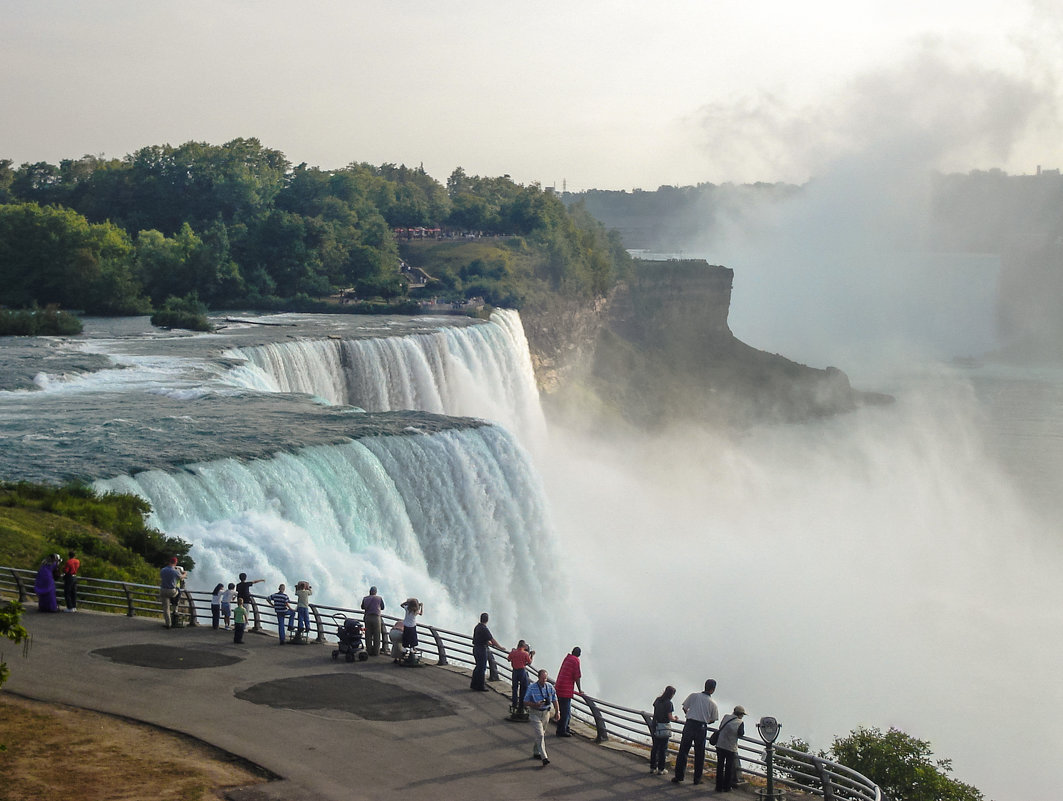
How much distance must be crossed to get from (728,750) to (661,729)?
86cm

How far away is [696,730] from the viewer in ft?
47.2

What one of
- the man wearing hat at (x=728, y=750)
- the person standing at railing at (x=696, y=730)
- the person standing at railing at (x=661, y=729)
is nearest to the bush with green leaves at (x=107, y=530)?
the person standing at railing at (x=661, y=729)

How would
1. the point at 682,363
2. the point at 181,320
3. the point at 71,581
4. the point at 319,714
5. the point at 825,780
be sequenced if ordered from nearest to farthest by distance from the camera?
the point at 825,780
the point at 319,714
the point at 71,581
the point at 181,320
the point at 682,363

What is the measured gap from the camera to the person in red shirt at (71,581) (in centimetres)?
1903

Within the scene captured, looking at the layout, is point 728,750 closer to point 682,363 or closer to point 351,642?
point 351,642

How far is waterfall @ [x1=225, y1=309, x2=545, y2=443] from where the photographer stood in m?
43.1

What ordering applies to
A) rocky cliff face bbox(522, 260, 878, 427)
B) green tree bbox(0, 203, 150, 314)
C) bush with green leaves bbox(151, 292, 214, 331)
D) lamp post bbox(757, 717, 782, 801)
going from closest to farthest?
lamp post bbox(757, 717, 782, 801) → bush with green leaves bbox(151, 292, 214, 331) → green tree bbox(0, 203, 150, 314) → rocky cliff face bbox(522, 260, 878, 427)

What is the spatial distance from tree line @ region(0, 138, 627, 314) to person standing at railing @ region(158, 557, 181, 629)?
155 ft

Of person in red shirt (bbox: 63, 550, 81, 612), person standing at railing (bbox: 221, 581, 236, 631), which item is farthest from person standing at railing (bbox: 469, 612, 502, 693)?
person in red shirt (bbox: 63, 550, 81, 612)

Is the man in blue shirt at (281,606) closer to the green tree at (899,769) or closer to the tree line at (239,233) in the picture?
the green tree at (899,769)

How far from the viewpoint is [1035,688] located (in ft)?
123

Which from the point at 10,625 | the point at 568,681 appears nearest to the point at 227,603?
the point at 568,681

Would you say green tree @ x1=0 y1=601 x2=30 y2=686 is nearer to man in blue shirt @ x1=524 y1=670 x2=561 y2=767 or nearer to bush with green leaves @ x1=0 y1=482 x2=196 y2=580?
man in blue shirt @ x1=524 y1=670 x2=561 y2=767

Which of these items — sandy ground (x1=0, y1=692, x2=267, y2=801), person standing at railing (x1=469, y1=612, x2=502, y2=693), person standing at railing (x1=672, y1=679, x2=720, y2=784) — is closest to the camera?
sandy ground (x1=0, y1=692, x2=267, y2=801)
